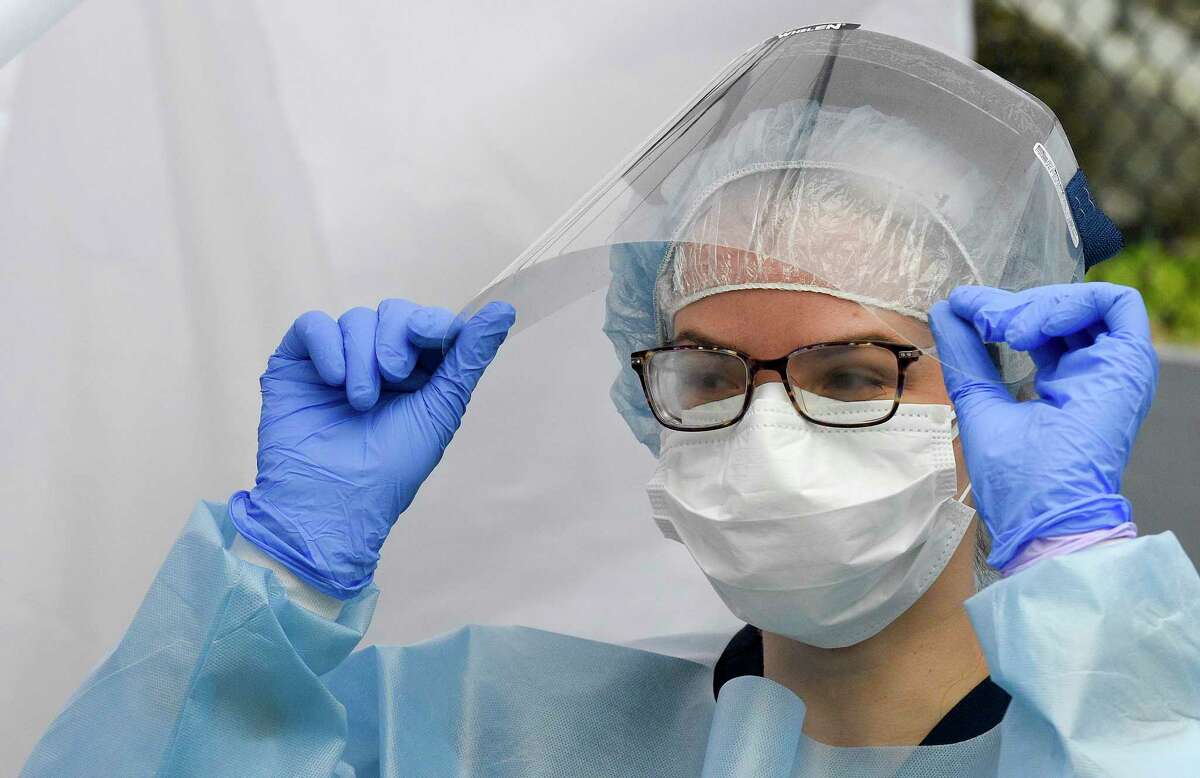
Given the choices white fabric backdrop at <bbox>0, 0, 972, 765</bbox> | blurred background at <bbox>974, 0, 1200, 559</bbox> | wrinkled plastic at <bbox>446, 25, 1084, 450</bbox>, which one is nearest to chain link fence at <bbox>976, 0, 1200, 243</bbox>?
blurred background at <bbox>974, 0, 1200, 559</bbox>

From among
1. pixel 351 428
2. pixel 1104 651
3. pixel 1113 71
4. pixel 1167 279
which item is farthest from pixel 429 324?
pixel 1167 279

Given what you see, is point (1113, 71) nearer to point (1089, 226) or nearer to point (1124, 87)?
point (1124, 87)

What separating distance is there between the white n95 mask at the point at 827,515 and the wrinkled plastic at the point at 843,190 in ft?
0.45

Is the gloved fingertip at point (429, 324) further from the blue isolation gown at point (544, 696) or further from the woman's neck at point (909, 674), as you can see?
the woman's neck at point (909, 674)

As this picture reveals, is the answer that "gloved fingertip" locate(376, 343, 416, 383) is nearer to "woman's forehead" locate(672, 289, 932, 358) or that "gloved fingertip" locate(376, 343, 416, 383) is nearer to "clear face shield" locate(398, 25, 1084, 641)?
"clear face shield" locate(398, 25, 1084, 641)

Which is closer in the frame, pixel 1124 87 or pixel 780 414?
pixel 780 414

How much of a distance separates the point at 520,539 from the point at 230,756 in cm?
83

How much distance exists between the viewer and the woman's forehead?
5.25 ft

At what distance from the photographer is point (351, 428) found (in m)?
1.76

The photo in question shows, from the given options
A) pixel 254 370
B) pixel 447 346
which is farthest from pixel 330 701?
pixel 254 370

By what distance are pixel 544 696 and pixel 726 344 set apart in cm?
63

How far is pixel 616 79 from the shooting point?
2.00 m

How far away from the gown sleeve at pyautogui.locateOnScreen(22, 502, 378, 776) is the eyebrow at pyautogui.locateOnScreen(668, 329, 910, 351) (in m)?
0.59

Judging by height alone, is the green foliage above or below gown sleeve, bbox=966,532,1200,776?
below
